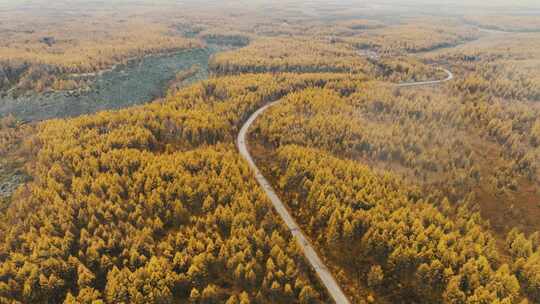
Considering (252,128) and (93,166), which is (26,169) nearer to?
(93,166)

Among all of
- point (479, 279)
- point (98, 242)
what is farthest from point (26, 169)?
point (479, 279)

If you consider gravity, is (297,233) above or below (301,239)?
above

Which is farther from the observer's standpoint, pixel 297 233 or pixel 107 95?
pixel 107 95

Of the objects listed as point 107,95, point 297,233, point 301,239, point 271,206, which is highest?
point 107,95

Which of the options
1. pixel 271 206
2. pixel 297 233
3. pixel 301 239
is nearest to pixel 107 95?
pixel 271 206

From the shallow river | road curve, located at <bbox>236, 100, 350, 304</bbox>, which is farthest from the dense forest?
the shallow river

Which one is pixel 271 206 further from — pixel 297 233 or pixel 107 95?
pixel 107 95

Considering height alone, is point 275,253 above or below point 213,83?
below

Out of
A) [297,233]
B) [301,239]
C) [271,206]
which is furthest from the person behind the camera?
[271,206]

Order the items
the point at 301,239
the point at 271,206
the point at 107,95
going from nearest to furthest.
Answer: the point at 301,239 → the point at 271,206 → the point at 107,95
